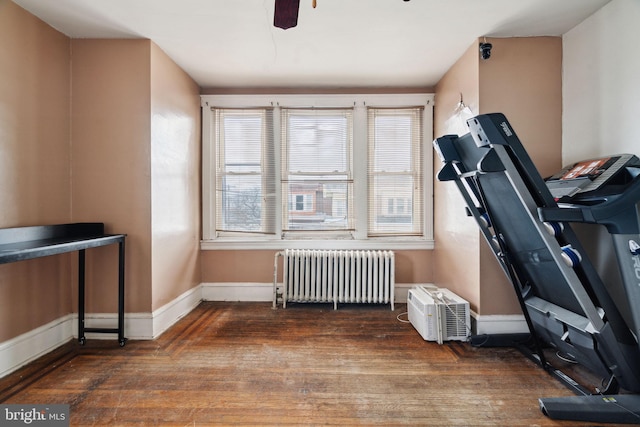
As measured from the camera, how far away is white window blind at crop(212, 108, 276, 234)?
139 inches

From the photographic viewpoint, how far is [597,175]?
164 centimetres

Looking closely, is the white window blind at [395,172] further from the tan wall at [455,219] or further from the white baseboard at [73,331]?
the white baseboard at [73,331]

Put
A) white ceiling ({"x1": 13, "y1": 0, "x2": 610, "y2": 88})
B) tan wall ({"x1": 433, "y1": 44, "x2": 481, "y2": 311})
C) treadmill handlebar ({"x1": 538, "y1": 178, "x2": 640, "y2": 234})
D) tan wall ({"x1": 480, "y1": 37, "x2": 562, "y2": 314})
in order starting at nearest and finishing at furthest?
treadmill handlebar ({"x1": 538, "y1": 178, "x2": 640, "y2": 234}) < white ceiling ({"x1": 13, "y1": 0, "x2": 610, "y2": 88}) < tan wall ({"x1": 480, "y1": 37, "x2": 562, "y2": 314}) < tan wall ({"x1": 433, "y1": 44, "x2": 481, "y2": 311})

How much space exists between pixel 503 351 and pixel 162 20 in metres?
3.77

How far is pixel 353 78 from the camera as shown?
3252mm

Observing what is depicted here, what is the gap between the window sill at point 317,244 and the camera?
347cm

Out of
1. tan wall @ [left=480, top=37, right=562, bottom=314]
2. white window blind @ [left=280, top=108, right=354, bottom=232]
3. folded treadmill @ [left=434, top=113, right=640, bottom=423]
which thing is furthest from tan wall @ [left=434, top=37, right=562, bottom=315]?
white window blind @ [left=280, top=108, right=354, bottom=232]

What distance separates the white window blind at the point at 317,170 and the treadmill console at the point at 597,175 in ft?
6.83

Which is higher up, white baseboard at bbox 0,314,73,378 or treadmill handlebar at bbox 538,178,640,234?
treadmill handlebar at bbox 538,178,640,234

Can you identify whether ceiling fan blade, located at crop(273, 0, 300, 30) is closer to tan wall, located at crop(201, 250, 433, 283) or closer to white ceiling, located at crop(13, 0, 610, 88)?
white ceiling, located at crop(13, 0, 610, 88)

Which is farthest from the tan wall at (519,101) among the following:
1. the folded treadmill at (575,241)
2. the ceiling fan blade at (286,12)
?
the ceiling fan blade at (286,12)

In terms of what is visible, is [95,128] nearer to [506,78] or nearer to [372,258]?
[372,258]

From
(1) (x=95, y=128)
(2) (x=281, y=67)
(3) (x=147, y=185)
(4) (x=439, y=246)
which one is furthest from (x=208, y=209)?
(4) (x=439, y=246)

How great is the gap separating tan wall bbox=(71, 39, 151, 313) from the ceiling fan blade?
6.10ft
